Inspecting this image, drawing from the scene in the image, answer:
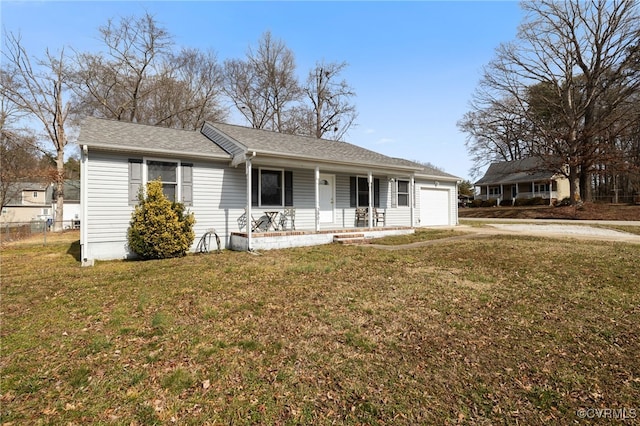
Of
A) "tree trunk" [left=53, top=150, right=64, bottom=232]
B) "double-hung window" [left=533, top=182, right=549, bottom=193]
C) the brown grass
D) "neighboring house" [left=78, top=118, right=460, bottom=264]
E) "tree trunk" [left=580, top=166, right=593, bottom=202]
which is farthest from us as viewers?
"double-hung window" [left=533, top=182, right=549, bottom=193]

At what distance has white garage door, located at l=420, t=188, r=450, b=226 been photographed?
663 inches

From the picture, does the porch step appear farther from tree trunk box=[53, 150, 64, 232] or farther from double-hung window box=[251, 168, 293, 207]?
tree trunk box=[53, 150, 64, 232]

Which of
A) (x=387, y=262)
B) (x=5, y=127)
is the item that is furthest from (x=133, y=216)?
(x=5, y=127)

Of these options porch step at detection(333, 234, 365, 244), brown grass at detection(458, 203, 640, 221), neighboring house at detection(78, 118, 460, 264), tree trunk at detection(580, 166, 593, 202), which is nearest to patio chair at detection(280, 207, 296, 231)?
neighboring house at detection(78, 118, 460, 264)

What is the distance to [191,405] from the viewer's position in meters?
2.64

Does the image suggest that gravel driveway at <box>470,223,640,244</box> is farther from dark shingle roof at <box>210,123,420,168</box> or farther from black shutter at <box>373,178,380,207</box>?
dark shingle roof at <box>210,123,420,168</box>

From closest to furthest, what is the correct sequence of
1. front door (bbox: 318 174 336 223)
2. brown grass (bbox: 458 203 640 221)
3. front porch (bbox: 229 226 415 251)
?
front porch (bbox: 229 226 415 251) < front door (bbox: 318 174 336 223) < brown grass (bbox: 458 203 640 221)

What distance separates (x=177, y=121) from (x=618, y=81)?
34.0m

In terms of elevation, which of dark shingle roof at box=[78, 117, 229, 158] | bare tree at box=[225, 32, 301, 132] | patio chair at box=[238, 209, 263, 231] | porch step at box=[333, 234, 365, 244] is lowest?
porch step at box=[333, 234, 365, 244]

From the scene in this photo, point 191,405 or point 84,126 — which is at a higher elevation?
point 84,126

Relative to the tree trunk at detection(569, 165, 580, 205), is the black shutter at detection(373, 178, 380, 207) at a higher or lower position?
lower

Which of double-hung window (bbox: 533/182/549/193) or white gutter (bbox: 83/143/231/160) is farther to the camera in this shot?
double-hung window (bbox: 533/182/549/193)

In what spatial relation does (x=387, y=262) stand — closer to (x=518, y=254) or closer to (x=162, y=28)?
(x=518, y=254)

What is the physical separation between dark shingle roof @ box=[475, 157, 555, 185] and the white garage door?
18580mm
